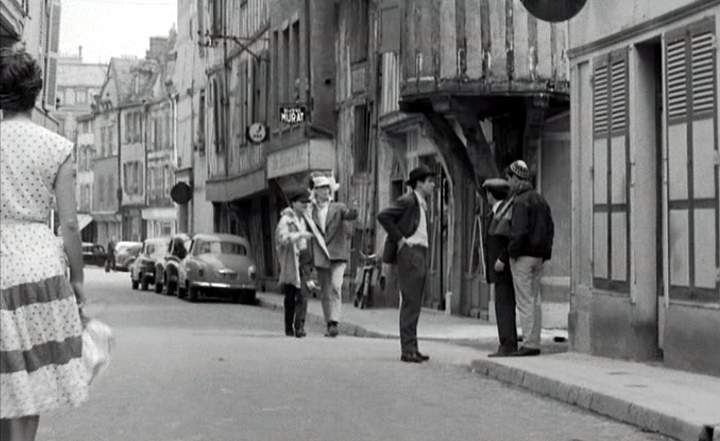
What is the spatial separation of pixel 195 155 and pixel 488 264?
43.9 m

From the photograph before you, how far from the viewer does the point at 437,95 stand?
71.7 ft

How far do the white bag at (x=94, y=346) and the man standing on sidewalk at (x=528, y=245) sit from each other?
885 cm

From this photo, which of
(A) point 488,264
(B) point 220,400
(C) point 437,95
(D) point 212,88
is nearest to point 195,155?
(D) point 212,88

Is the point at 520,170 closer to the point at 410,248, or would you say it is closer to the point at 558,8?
the point at 410,248

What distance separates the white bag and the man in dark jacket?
9.00 meters

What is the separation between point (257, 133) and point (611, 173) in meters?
26.7

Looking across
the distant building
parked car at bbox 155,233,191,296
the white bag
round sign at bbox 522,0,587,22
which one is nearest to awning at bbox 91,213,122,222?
the distant building

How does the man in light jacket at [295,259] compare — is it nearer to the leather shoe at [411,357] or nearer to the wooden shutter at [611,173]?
the leather shoe at [411,357]

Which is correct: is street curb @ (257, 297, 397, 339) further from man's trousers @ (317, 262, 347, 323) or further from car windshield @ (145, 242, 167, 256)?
car windshield @ (145, 242, 167, 256)

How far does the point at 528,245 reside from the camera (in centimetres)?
1484

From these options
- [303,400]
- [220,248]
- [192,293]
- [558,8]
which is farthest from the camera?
[220,248]

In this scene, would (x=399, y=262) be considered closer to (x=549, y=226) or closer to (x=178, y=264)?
(x=549, y=226)

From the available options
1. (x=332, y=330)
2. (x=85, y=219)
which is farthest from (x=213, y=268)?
(x=85, y=219)

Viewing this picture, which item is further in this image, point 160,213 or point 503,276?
point 160,213
